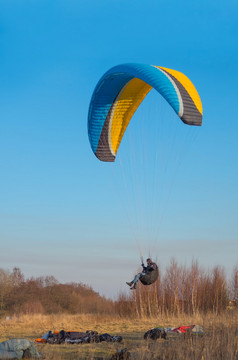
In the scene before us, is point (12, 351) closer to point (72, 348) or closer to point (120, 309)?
point (72, 348)

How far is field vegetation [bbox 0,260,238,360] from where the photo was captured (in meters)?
6.89

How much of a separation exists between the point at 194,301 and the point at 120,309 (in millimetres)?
3987

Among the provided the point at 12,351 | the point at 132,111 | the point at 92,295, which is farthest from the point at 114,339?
the point at 92,295

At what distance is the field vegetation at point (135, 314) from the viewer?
689 centimetres

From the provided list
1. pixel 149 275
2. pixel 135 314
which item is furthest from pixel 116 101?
pixel 135 314

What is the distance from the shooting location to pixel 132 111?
10.6m

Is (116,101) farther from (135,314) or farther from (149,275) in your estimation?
(135,314)

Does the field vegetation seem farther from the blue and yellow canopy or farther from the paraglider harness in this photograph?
the blue and yellow canopy

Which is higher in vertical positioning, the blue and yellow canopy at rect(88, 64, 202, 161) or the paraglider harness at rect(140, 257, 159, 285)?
the blue and yellow canopy at rect(88, 64, 202, 161)

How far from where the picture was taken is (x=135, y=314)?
21625 mm

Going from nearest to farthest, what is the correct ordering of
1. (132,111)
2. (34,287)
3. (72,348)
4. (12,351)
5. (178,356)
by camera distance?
(178,356) → (12,351) → (72,348) → (132,111) → (34,287)

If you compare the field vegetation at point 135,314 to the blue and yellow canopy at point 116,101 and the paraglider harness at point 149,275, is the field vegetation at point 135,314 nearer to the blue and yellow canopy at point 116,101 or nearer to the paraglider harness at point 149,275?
the paraglider harness at point 149,275

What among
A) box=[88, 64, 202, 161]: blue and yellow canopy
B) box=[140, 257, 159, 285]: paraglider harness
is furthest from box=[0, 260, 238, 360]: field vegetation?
box=[88, 64, 202, 161]: blue and yellow canopy

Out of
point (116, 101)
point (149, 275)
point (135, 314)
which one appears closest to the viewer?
point (149, 275)
